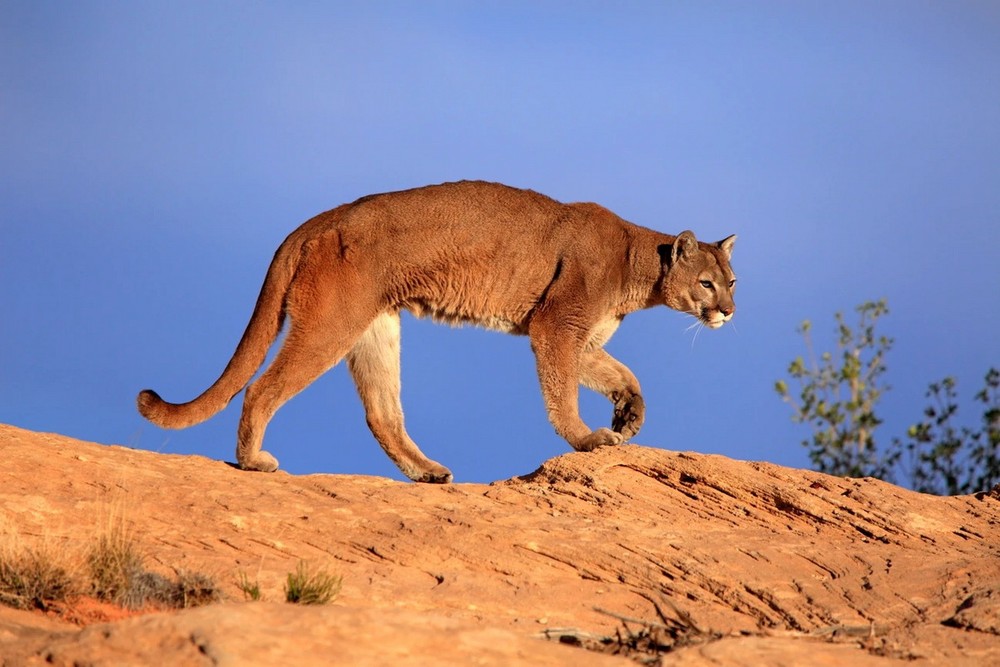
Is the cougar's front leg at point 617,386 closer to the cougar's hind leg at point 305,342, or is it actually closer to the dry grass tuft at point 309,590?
the cougar's hind leg at point 305,342

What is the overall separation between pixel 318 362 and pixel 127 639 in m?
4.80

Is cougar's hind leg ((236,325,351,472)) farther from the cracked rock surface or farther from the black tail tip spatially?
the black tail tip

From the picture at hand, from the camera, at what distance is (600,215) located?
432 inches

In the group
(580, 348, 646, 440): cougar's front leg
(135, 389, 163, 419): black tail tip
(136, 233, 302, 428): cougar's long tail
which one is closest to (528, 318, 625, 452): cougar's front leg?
(580, 348, 646, 440): cougar's front leg

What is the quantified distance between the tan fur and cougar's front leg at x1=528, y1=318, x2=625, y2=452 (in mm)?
11

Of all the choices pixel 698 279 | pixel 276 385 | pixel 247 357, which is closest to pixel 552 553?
pixel 276 385

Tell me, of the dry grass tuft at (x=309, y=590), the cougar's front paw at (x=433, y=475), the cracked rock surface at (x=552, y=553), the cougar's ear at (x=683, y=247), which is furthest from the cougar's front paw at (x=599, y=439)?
the dry grass tuft at (x=309, y=590)

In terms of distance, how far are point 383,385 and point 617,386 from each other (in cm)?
200

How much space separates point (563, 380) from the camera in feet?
32.1

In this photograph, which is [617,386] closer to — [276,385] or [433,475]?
[433,475]

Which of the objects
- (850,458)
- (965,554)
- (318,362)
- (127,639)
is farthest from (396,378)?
(850,458)

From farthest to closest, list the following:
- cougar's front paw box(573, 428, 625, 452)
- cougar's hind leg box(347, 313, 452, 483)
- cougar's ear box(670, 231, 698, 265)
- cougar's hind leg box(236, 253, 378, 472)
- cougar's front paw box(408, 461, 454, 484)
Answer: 1. cougar's ear box(670, 231, 698, 265)
2. cougar's hind leg box(347, 313, 452, 483)
3. cougar's front paw box(408, 461, 454, 484)
4. cougar's front paw box(573, 428, 625, 452)
5. cougar's hind leg box(236, 253, 378, 472)

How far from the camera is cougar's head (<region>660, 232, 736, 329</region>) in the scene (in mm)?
10906

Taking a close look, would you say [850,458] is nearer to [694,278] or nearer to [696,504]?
[694,278]
